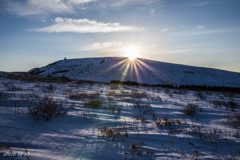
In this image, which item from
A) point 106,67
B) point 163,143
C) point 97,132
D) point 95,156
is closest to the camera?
point 95,156

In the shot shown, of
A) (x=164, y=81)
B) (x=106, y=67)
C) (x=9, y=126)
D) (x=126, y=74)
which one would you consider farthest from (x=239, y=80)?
(x=9, y=126)

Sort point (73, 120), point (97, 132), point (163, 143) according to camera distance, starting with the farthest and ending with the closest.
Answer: point (73, 120)
point (97, 132)
point (163, 143)

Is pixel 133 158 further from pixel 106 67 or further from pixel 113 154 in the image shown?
pixel 106 67

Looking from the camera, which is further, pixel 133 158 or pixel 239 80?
pixel 239 80

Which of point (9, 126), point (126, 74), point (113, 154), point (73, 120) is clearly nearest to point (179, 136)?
point (113, 154)

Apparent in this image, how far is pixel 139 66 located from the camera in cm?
3003

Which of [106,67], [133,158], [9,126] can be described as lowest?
[133,158]

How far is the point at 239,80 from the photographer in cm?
2623

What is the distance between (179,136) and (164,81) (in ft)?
71.0

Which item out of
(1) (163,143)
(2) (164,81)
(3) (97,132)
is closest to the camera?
(1) (163,143)

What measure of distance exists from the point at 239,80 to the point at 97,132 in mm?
33580

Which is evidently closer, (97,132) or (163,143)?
(163,143)

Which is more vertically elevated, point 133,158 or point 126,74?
point 126,74

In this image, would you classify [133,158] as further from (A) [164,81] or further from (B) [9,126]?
(A) [164,81]
